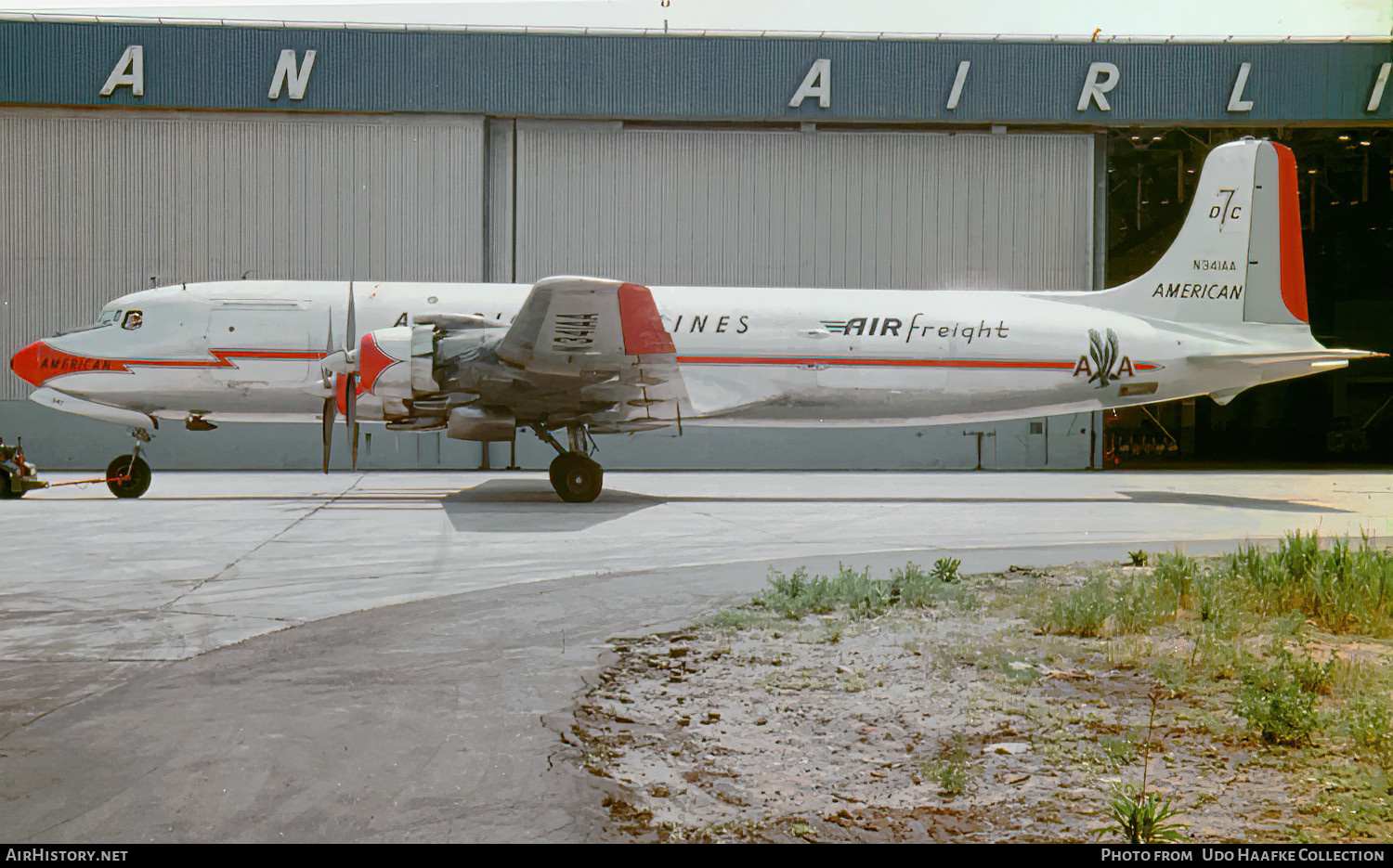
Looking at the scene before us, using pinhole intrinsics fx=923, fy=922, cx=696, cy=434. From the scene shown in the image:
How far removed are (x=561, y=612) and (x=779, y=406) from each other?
40.2 feet

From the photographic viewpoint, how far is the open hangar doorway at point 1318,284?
35719 millimetres

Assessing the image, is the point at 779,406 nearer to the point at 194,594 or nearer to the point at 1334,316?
the point at 194,594

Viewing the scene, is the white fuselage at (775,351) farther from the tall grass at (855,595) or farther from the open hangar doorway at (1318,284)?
the open hangar doorway at (1318,284)

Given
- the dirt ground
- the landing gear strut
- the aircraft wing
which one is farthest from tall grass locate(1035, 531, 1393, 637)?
the landing gear strut

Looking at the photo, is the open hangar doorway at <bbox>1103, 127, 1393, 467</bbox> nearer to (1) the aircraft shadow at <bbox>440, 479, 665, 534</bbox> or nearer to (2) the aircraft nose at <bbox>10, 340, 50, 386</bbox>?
(1) the aircraft shadow at <bbox>440, 479, 665, 534</bbox>

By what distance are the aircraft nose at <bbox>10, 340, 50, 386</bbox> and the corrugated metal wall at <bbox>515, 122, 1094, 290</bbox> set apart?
1224cm

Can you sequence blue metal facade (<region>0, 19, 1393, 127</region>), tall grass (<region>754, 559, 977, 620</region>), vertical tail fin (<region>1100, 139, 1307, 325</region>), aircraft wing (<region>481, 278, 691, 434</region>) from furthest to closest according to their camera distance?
blue metal facade (<region>0, 19, 1393, 127</region>)
vertical tail fin (<region>1100, 139, 1307, 325</region>)
aircraft wing (<region>481, 278, 691, 434</region>)
tall grass (<region>754, 559, 977, 620</region>)

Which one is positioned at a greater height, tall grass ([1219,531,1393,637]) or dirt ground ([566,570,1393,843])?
tall grass ([1219,531,1393,637])

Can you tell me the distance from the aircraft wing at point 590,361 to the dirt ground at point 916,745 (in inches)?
370

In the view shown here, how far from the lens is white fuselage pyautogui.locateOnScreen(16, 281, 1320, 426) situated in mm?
18484

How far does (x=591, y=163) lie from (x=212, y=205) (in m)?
11.1

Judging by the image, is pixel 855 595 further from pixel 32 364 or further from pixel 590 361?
pixel 32 364

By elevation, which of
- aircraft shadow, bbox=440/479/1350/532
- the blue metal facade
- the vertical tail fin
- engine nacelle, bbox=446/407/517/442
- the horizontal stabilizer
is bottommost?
aircraft shadow, bbox=440/479/1350/532

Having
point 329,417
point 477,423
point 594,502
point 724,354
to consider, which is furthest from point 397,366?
point 724,354
